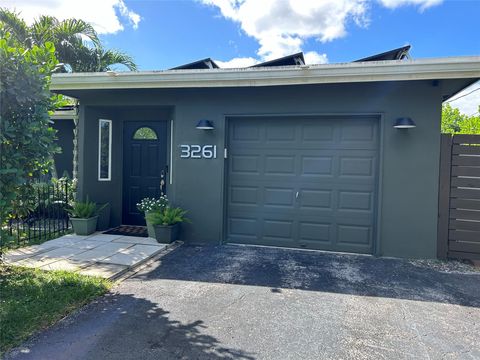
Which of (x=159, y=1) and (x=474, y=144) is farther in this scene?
(x=159, y=1)

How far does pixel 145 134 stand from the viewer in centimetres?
671

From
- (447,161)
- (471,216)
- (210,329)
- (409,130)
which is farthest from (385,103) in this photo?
(210,329)

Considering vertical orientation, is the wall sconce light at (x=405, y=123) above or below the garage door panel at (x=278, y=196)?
above

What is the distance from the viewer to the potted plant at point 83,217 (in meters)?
5.87

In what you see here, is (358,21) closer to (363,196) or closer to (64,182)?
(363,196)

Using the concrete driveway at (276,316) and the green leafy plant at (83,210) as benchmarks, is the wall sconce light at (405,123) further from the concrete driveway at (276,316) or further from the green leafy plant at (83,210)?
the green leafy plant at (83,210)

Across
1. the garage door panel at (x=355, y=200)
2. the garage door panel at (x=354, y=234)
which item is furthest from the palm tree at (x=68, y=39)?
the garage door panel at (x=354, y=234)

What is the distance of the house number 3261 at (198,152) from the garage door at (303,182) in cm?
31

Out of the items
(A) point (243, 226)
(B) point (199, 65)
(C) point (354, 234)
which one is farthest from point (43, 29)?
(C) point (354, 234)

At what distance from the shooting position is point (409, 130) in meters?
4.90

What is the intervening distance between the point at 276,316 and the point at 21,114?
3.39m

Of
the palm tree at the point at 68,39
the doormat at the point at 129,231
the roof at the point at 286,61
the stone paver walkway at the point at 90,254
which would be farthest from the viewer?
the palm tree at the point at 68,39

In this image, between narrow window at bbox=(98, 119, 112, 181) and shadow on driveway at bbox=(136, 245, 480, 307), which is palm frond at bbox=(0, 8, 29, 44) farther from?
shadow on driveway at bbox=(136, 245, 480, 307)

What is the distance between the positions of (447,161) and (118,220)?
6.20m
